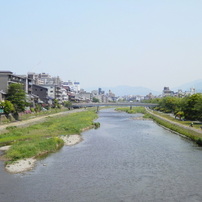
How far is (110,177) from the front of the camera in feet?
75.3

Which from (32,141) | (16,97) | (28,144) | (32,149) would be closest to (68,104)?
(16,97)

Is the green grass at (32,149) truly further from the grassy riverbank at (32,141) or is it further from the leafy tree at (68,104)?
the leafy tree at (68,104)

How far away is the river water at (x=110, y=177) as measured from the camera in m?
18.9

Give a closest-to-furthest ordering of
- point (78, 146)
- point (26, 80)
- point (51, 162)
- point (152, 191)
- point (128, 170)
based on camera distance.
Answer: point (152, 191) < point (128, 170) < point (51, 162) < point (78, 146) < point (26, 80)

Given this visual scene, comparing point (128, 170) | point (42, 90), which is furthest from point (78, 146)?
point (42, 90)

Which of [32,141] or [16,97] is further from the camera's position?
[16,97]

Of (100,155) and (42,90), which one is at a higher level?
(42,90)

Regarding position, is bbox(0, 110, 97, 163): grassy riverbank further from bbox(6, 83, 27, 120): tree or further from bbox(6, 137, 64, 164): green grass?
bbox(6, 83, 27, 120): tree

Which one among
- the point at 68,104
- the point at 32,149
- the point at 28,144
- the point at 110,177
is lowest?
the point at 110,177

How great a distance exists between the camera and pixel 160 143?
3931cm

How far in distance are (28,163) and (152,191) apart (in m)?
11.2

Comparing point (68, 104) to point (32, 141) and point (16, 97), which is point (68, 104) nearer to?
point (16, 97)

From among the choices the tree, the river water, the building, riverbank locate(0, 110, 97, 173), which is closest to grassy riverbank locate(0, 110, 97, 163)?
riverbank locate(0, 110, 97, 173)

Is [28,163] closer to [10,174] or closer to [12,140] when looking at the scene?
[10,174]
